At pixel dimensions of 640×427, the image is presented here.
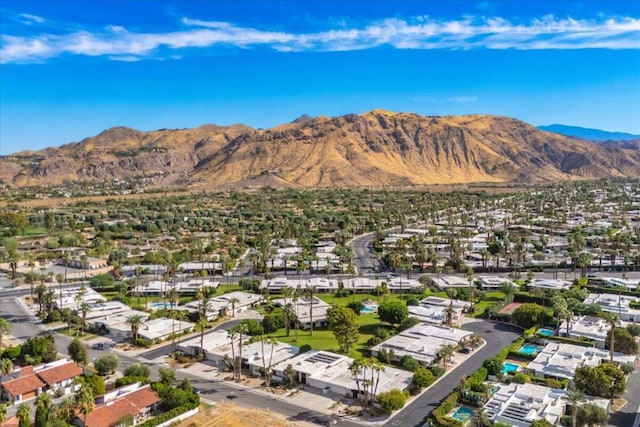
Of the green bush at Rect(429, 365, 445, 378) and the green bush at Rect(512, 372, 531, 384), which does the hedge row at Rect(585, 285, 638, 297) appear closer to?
the green bush at Rect(512, 372, 531, 384)

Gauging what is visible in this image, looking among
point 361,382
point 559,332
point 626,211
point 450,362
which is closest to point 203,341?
point 361,382

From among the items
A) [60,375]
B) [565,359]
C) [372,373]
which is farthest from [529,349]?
[60,375]

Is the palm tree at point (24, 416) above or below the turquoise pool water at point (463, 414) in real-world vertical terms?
above

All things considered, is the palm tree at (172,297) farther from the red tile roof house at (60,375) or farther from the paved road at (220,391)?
the red tile roof house at (60,375)

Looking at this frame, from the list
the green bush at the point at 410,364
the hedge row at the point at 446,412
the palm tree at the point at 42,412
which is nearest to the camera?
the palm tree at the point at 42,412

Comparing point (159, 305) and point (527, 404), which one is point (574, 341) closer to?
point (527, 404)

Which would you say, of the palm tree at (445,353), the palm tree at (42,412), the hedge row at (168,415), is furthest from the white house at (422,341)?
the palm tree at (42,412)

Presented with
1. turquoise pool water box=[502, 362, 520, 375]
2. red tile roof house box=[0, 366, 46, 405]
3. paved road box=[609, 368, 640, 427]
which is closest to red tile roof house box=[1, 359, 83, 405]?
red tile roof house box=[0, 366, 46, 405]
